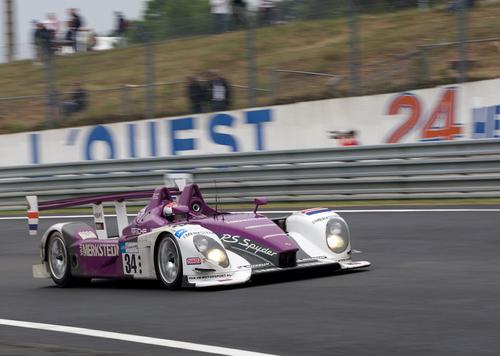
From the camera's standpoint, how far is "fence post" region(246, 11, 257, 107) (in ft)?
64.3

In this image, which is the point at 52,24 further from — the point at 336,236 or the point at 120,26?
the point at 336,236

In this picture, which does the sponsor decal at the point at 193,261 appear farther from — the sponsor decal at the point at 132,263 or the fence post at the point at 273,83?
the fence post at the point at 273,83

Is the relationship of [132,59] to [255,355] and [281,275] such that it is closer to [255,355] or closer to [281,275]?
[281,275]

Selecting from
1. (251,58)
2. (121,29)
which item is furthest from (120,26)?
(251,58)

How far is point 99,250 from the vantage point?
955cm

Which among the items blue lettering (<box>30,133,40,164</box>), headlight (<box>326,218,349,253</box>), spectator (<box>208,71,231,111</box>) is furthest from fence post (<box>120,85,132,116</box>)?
headlight (<box>326,218,349,253</box>)

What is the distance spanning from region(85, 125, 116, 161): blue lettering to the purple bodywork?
461 inches

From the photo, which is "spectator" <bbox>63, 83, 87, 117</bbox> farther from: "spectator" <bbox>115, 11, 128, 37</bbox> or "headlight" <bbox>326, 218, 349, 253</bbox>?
"headlight" <bbox>326, 218, 349, 253</bbox>

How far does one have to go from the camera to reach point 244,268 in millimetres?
8422

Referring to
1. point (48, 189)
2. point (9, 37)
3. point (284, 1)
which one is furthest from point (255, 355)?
point (9, 37)

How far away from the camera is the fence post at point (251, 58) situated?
1961 centimetres

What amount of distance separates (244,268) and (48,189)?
1092cm

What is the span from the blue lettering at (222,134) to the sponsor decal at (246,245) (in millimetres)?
11402

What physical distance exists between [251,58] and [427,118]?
11.2 feet
